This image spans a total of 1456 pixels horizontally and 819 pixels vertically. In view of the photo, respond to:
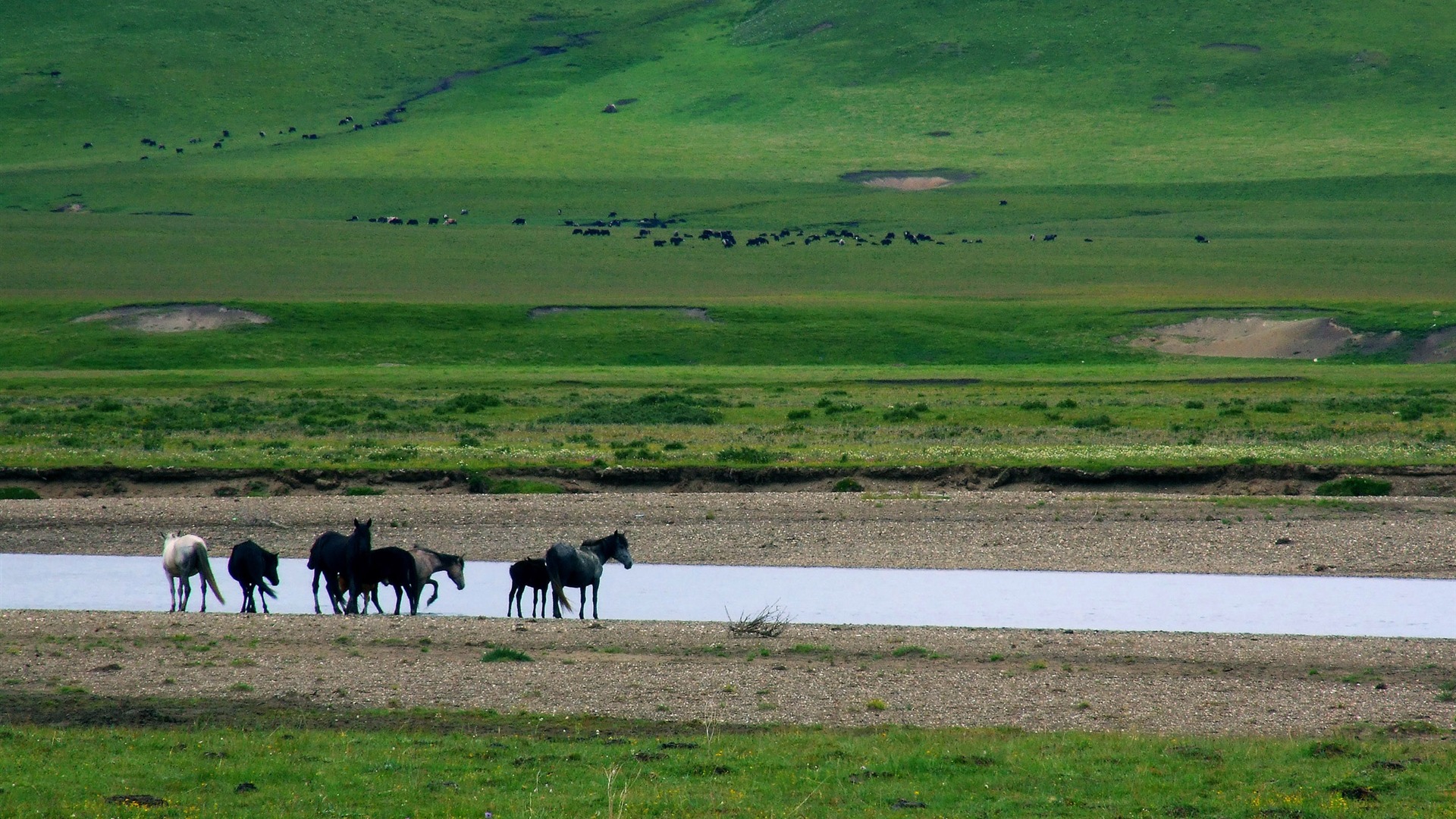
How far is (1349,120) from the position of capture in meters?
131

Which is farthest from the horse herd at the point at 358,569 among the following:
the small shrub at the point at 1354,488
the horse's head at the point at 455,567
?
the small shrub at the point at 1354,488

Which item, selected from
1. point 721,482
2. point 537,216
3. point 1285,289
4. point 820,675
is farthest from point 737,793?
point 537,216

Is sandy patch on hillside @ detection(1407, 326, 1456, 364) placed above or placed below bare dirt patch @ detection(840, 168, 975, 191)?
below

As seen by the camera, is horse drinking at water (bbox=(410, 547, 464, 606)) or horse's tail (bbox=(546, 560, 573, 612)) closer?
horse's tail (bbox=(546, 560, 573, 612))

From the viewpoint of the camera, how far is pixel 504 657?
50.4ft

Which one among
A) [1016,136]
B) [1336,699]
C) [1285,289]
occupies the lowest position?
[1336,699]

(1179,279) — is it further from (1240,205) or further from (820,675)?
(820,675)

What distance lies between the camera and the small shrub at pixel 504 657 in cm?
1527

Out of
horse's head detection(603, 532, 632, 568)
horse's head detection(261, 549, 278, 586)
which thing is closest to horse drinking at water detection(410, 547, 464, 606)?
horse's head detection(261, 549, 278, 586)

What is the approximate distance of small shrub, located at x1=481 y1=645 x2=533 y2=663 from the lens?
15.3 meters

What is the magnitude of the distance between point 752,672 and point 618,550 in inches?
217

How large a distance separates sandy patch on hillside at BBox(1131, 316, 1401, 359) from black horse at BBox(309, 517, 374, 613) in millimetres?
47610

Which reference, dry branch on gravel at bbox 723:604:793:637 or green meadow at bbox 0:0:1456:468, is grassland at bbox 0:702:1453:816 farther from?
green meadow at bbox 0:0:1456:468

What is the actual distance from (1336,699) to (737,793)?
6.09 metres
